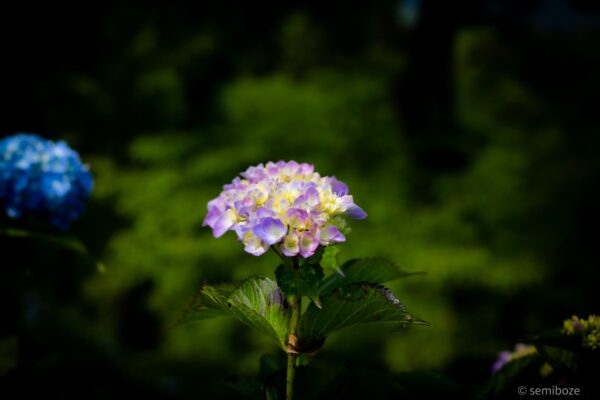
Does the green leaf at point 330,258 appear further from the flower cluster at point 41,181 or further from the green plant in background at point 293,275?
the flower cluster at point 41,181

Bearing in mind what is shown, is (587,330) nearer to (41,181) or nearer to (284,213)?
(284,213)

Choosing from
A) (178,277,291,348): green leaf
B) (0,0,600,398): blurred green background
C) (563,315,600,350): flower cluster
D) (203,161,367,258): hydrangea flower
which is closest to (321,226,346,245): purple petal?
(203,161,367,258): hydrangea flower

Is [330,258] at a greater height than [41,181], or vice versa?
[41,181]

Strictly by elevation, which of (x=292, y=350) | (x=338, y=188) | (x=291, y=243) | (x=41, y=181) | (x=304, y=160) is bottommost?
(x=292, y=350)

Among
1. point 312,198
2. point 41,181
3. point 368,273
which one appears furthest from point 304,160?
point 312,198

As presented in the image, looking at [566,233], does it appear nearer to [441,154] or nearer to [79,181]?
[441,154]

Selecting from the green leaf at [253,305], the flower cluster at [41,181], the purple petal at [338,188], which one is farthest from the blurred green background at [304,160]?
the purple petal at [338,188]
